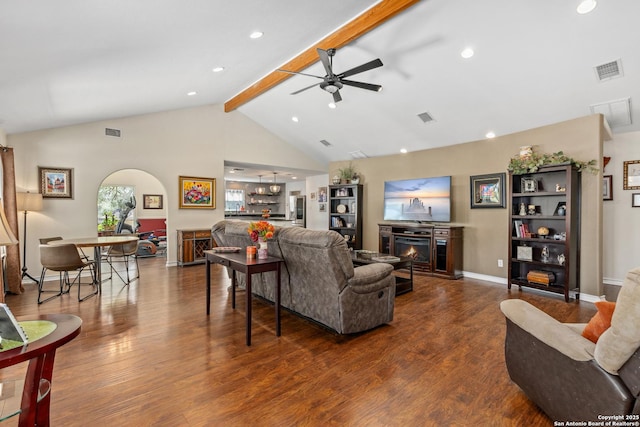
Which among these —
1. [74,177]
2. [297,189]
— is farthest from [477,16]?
[297,189]

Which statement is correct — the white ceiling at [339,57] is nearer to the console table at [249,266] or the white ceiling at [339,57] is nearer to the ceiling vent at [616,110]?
the ceiling vent at [616,110]

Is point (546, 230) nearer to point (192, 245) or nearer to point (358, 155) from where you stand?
point (358, 155)

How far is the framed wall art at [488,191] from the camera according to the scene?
550 centimetres

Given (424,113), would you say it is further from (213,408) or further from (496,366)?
(213,408)

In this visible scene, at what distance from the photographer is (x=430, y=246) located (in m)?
6.04

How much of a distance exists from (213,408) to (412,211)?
555 cm

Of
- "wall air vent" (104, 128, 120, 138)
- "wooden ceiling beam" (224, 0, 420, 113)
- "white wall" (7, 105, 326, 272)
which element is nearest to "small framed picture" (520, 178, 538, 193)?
"wooden ceiling beam" (224, 0, 420, 113)

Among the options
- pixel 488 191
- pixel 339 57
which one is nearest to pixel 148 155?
pixel 339 57

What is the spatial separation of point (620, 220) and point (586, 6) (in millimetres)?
4015

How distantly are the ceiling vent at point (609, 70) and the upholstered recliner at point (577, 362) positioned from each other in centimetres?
342

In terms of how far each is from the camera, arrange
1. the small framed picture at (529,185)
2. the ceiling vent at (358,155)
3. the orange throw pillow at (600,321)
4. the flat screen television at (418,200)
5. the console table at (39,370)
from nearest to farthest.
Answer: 1. the console table at (39,370)
2. the orange throw pillow at (600,321)
3. the small framed picture at (529,185)
4. the flat screen television at (418,200)
5. the ceiling vent at (358,155)

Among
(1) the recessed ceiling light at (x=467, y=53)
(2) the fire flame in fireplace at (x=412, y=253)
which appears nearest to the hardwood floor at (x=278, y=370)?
(2) the fire flame in fireplace at (x=412, y=253)

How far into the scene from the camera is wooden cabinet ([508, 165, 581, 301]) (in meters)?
4.41

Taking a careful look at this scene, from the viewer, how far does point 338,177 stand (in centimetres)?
846
